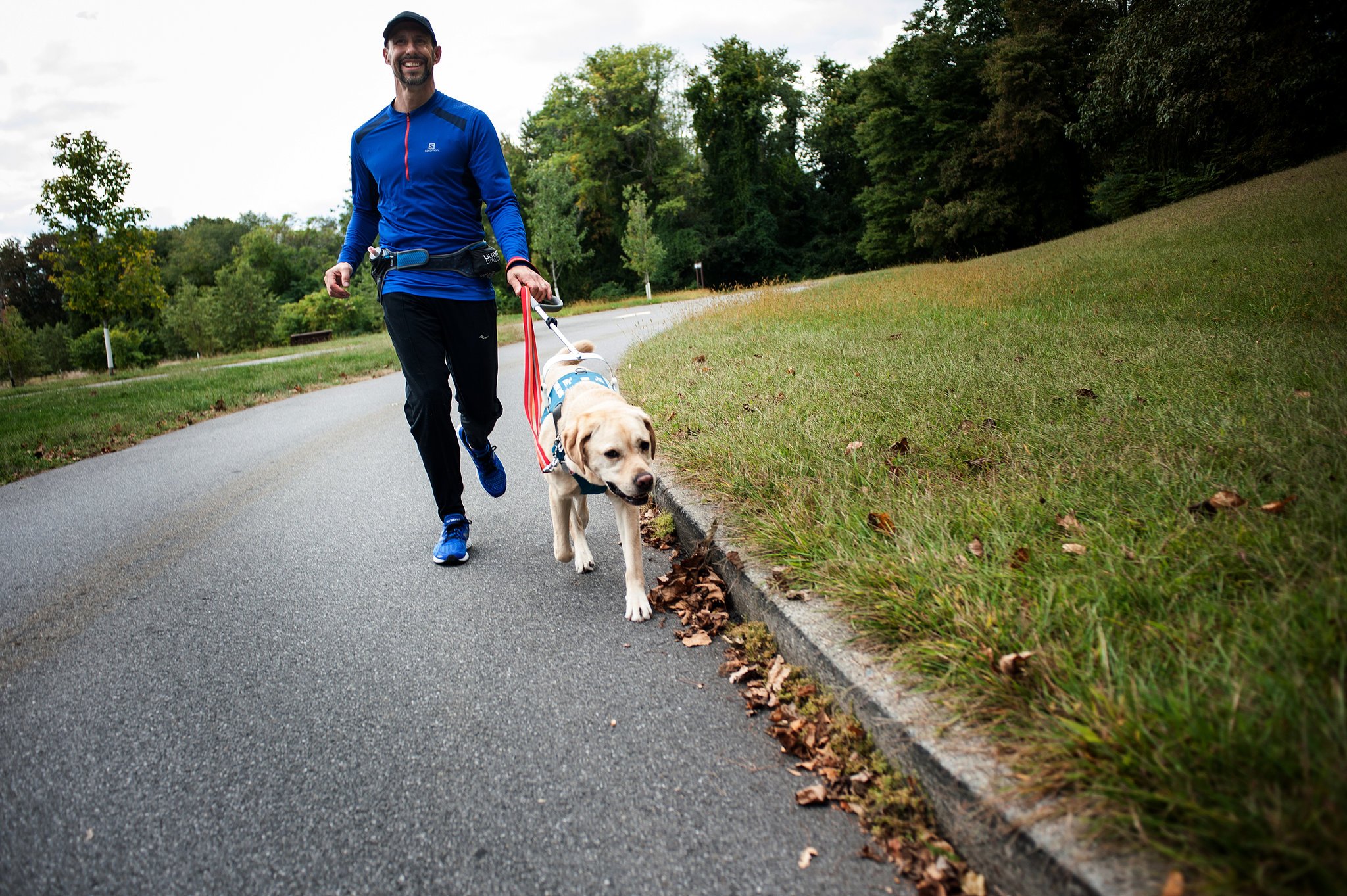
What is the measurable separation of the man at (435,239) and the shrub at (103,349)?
64.7 metres

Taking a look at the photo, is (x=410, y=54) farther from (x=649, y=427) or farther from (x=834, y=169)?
(x=834, y=169)

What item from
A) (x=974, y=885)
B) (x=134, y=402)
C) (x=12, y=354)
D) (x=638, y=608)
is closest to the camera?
(x=974, y=885)

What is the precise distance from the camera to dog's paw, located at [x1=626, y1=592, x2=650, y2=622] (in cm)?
314

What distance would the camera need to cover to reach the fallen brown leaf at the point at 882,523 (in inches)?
111

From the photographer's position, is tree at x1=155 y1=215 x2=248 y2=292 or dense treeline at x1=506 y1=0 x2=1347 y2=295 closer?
dense treeline at x1=506 y1=0 x2=1347 y2=295

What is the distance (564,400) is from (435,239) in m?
1.18

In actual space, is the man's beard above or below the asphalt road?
above

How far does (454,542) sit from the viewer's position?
3.93 metres

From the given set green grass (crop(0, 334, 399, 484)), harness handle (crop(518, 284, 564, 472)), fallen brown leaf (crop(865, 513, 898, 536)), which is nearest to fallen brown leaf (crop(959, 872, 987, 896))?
fallen brown leaf (crop(865, 513, 898, 536))

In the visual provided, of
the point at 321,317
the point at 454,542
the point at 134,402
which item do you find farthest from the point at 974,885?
the point at 321,317

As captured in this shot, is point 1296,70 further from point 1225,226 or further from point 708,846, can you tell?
point 708,846

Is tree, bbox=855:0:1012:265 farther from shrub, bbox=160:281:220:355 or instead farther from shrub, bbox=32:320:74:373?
shrub, bbox=32:320:74:373

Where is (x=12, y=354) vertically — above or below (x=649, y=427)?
above

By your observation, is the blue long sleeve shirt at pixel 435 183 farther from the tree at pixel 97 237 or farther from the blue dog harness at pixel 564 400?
the tree at pixel 97 237
